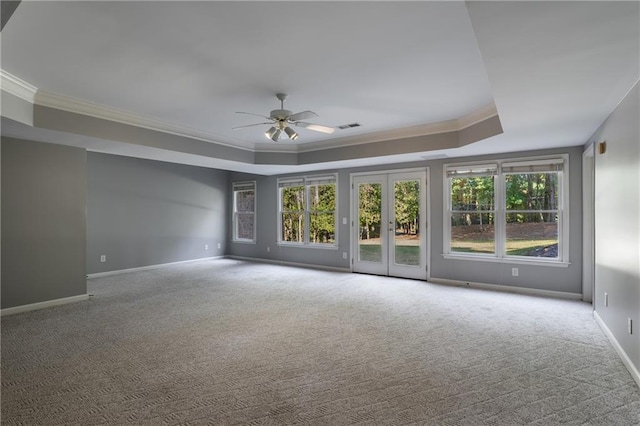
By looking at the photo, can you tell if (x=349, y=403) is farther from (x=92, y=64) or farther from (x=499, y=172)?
(x=499, y=172)

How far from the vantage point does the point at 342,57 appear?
293cm

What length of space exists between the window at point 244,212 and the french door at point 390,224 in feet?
10.0

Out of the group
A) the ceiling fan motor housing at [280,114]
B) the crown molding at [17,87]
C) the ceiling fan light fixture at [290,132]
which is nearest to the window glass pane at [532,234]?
the ceiling fan light fixture at [290,132]

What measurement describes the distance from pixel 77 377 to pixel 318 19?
10.7ft

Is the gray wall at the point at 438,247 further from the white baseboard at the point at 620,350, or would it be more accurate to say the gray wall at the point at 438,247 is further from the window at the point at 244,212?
the white baseboard at the point at 620,350

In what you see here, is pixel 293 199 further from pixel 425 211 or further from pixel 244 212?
pixel 425 211

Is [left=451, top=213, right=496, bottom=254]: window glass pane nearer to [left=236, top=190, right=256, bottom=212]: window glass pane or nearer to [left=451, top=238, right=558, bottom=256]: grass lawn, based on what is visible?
[left=451, top=238, right=558, bottom=256]: grass lawn

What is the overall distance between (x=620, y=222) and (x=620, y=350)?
1.14m

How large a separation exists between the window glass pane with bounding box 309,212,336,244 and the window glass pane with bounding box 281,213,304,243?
0.29 meters

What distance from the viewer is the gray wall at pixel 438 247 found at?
4.91 meters

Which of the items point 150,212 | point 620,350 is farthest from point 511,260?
point 150,212

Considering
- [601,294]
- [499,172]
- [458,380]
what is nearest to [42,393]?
[458,380]

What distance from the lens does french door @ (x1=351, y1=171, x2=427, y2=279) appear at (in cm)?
629

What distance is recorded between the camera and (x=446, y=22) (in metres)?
2.37
